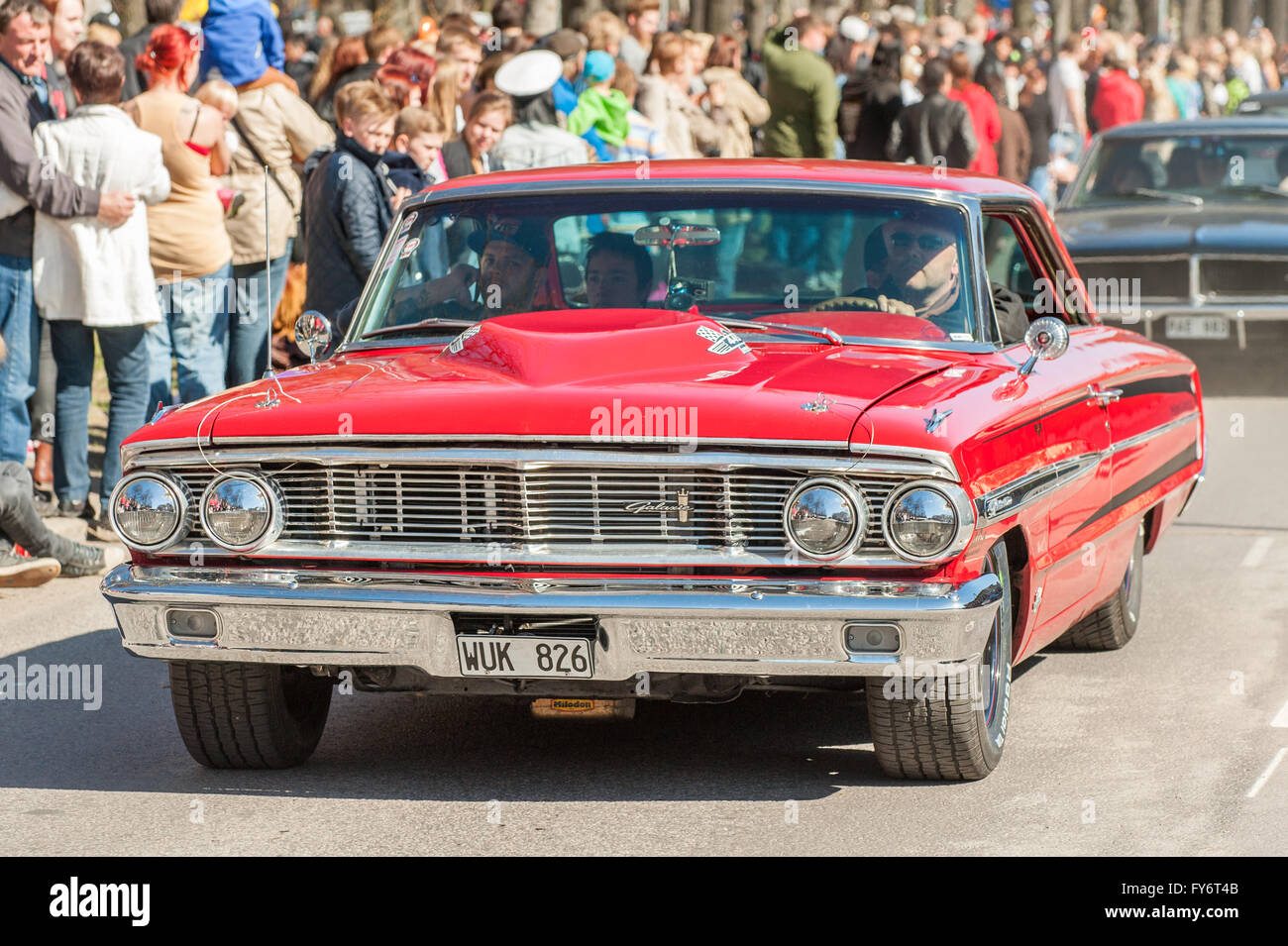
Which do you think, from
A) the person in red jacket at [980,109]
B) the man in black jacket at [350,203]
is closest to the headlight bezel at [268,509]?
the man in black jacket at [350,203]

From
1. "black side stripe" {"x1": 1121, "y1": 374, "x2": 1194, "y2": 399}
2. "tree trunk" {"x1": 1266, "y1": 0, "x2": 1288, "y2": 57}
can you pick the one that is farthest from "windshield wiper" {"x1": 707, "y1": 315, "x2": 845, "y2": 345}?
"tree trunk" {"x1": 1266, "y1": 0, "x2": 1288, "y2": 57}

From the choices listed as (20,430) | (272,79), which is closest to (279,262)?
(272,79)

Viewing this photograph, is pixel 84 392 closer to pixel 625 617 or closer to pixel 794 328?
pixel 794 328

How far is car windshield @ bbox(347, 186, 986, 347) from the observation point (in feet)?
21.6

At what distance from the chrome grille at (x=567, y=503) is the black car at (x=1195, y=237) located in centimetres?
987

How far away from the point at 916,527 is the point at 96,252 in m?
5.57

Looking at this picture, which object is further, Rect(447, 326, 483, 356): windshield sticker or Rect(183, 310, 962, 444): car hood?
Rect(447, 326, 483, 356): windshield sticker

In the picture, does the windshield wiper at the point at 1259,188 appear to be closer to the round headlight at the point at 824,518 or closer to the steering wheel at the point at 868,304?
the steering wheel at the point at 868,304

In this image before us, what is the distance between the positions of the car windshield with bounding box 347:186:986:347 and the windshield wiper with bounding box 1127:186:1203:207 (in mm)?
9519

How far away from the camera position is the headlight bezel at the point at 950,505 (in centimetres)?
536

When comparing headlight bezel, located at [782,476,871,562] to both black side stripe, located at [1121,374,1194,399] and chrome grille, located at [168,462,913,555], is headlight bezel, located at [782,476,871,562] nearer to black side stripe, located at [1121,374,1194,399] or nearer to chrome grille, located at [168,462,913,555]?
chrome grille, located at [168,462,913,555]

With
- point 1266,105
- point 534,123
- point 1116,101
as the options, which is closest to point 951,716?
point 534,123

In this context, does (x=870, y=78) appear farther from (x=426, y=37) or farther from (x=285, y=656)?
(x=285, y=656)

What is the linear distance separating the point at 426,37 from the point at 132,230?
17.7 feet
